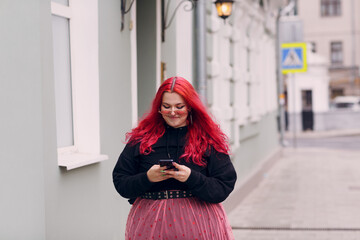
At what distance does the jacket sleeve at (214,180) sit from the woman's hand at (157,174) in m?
0.12

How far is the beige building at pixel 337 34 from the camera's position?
5703cm

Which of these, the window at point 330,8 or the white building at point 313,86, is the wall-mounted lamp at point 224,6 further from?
the window at point 330,8

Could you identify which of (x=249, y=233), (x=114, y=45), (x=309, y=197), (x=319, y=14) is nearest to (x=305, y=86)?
(x=319, y=14)

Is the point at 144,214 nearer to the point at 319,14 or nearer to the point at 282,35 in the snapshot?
the point at 282,35

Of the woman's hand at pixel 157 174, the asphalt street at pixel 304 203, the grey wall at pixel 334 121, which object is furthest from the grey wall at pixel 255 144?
the grey wall at pixel 334 121

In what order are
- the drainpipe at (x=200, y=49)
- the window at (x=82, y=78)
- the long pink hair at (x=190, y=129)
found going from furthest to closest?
the drainpipe at (x=200, y=49), the window at (x=82, y=78), the long pink hair at (x=190, y=129)

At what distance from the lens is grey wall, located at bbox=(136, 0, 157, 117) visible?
7148mm

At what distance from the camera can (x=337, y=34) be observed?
57.7 metres

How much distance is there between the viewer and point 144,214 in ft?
11.3

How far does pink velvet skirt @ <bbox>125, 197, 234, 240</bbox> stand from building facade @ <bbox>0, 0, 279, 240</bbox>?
97 cm

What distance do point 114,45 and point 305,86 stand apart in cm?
3574

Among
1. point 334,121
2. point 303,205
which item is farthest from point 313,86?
point 303,205

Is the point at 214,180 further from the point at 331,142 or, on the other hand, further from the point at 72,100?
the point at 331,142

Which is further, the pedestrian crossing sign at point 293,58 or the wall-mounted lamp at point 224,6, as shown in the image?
the pedestrian crossing sign at point 293,58
